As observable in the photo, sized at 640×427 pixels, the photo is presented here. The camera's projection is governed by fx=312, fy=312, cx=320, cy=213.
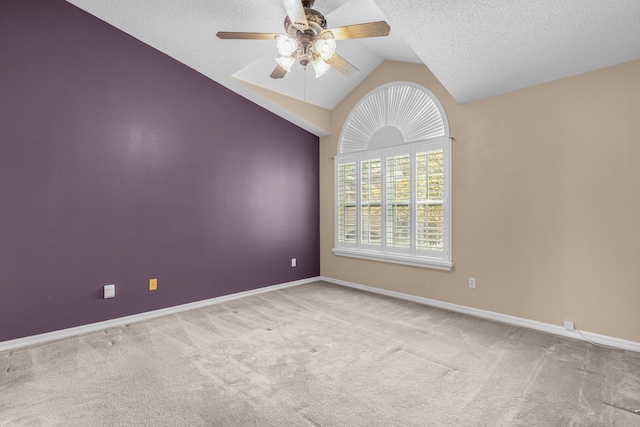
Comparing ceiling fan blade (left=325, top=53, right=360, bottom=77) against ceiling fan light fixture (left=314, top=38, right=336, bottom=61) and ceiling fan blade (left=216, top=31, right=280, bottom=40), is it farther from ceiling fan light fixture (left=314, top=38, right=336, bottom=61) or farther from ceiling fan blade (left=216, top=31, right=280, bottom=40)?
ceiling fan blade (left=216, top=31, right=280, bottom=40)

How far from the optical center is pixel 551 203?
3.00 metres

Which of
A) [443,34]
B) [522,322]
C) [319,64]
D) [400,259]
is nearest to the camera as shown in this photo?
[319,64]

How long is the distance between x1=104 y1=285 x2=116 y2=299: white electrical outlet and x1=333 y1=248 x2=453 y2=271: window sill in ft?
9.75

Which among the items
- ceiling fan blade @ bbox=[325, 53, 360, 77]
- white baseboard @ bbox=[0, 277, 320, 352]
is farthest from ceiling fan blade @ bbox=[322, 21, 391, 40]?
white baseboard @ bbox=[0, 277, 320, 352]

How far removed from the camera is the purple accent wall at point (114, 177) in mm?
2752

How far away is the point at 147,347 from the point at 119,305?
2.86 feet

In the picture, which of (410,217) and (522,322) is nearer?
(522,322)

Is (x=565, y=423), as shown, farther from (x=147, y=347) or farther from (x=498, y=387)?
(x=147, y=347)

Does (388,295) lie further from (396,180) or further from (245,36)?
(245,36)

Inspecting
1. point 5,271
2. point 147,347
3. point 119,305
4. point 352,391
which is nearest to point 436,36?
point 352,391

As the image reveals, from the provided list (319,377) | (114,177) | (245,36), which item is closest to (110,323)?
(114,177)

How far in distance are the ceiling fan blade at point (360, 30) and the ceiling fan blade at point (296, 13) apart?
20cm

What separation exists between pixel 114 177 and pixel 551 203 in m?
4.37

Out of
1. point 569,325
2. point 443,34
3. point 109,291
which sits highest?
point 443,34
